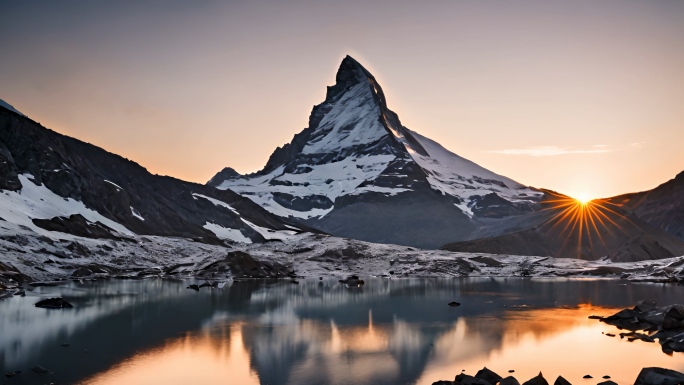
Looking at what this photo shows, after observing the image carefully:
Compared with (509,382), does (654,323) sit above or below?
above

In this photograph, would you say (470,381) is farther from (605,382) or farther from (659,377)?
(659,377)

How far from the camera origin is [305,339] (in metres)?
71.4

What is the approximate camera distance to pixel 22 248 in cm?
15538

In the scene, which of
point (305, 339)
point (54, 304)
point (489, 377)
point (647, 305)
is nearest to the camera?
point (489, 377)

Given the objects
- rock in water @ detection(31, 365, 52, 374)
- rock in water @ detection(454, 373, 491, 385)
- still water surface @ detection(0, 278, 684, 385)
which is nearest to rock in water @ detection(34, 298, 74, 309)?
still water surface @ detection(0, 278, 684, 385)

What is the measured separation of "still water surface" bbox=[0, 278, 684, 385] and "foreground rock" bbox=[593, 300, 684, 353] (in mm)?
2192

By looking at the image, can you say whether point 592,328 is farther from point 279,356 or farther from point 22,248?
point 22,248

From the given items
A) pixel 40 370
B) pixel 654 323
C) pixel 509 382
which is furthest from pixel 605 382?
pixel 40 370

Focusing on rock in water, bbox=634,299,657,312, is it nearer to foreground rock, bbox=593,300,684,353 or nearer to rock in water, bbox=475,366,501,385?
foreground rock, bbox=593,300,684,353

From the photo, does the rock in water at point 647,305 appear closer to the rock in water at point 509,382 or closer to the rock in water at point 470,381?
the rock in water at point 509,382

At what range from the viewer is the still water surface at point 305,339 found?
5319 cm

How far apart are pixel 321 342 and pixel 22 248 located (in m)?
112

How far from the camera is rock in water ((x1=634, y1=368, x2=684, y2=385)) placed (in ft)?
144

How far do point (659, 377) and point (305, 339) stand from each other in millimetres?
36607
